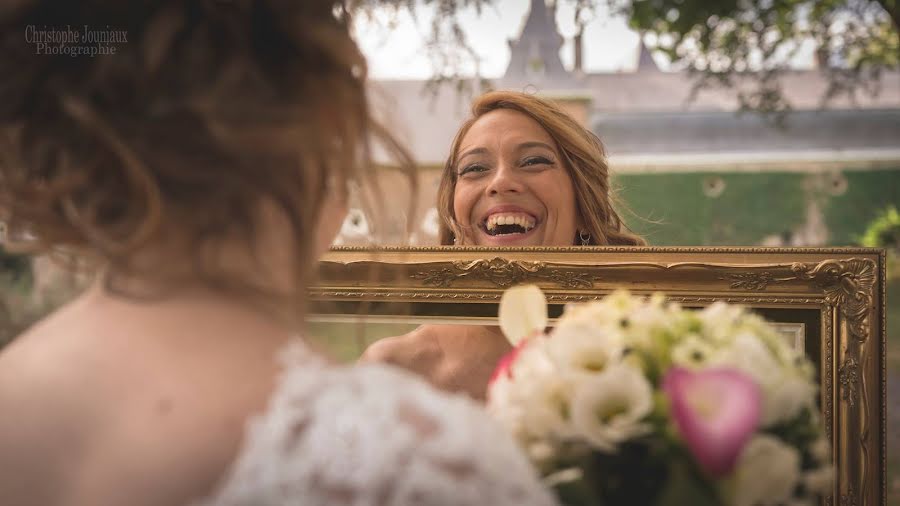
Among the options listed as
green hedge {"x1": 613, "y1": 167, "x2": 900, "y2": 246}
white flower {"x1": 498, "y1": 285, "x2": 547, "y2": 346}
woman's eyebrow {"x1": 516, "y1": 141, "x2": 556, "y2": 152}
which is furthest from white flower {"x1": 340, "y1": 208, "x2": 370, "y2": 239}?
green hedge {"x1": 613, "y1": 167, "x2": 900, "y2": 246}

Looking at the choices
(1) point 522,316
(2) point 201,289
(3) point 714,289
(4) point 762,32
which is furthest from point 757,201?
(2) point 201,289

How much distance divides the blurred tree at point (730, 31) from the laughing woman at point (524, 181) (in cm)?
22

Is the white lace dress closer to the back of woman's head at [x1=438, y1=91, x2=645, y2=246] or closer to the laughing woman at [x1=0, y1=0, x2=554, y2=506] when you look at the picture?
the laughing woman at [x1=0, y1=0, x2=554, y2=506]

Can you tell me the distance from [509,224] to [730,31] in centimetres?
94

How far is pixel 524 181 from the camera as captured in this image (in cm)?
213

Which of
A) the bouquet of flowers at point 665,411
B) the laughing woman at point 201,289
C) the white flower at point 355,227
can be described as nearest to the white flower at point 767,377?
the bouquet of flowers at point 665,411

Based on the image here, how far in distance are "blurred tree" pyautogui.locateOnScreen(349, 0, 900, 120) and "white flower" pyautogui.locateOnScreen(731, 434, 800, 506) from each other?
46.1 inches

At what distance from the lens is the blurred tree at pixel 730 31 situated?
1.92 m

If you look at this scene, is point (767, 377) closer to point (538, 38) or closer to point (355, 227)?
point (355, 227)

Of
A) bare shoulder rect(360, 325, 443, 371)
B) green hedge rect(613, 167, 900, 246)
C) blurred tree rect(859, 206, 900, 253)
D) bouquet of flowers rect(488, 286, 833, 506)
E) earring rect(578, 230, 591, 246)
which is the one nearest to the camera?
bouquet of flowers rect(488, 286, 833, 506)

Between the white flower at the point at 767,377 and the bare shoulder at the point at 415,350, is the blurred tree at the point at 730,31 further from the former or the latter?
the white flower at the point at 767,377

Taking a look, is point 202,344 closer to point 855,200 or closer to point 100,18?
point 100,18

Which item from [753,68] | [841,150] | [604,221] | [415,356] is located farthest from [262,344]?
[841,150]

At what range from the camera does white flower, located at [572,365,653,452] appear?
918mm
